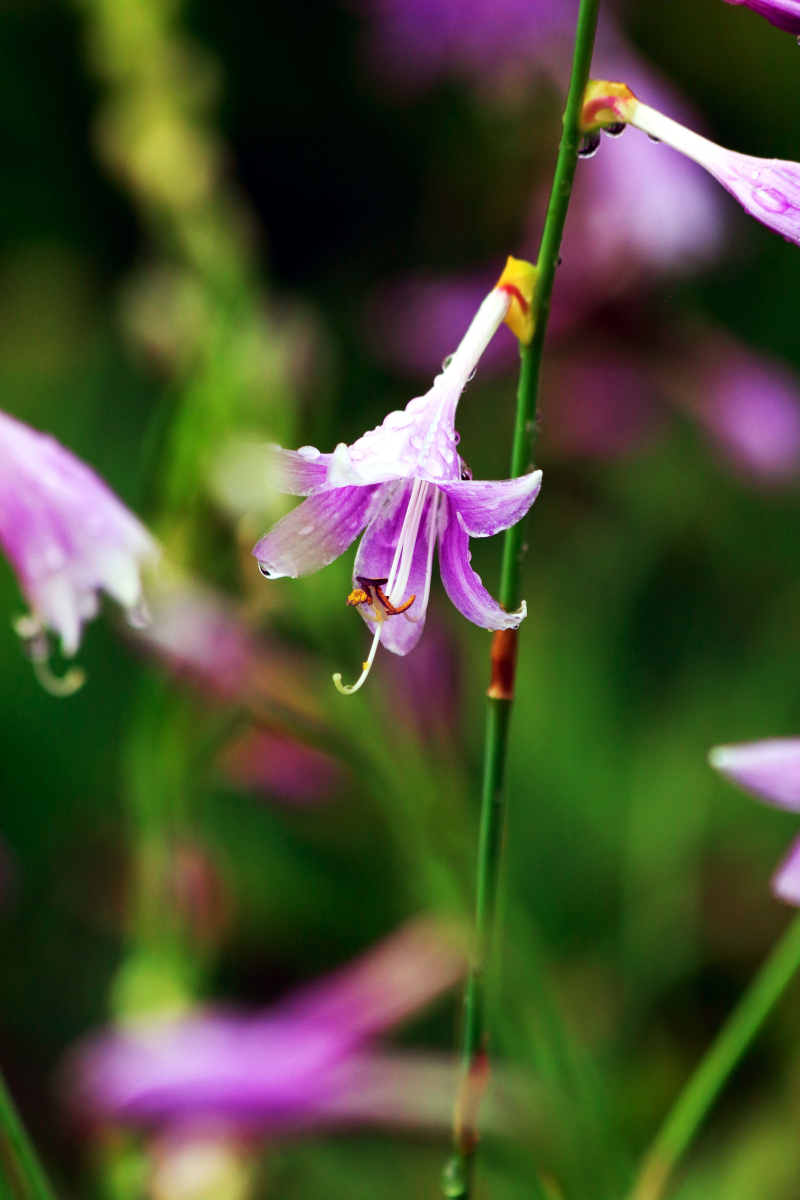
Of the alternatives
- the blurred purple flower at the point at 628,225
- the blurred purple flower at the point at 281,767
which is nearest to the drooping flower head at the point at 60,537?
the blurred purple flower at the point at 281,767

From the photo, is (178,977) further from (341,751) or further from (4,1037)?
(4,1037)

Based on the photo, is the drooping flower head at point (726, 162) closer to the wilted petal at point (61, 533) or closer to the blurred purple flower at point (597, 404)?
the wilted petal at point (61, 533)

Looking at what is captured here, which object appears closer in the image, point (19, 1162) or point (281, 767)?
point (19, 1162)

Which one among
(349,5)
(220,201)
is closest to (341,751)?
(220,201)

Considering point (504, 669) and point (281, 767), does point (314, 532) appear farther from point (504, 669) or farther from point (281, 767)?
point (281, 767)

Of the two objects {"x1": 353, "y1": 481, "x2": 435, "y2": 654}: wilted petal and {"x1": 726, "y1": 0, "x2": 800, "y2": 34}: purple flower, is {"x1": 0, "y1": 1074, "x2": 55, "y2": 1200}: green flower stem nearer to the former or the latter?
{"x1": 353, "y1": 481, "x2": 435, "y2": 654}: wilted petal

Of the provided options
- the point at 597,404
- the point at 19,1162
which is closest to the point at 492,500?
the point at 19,1162
